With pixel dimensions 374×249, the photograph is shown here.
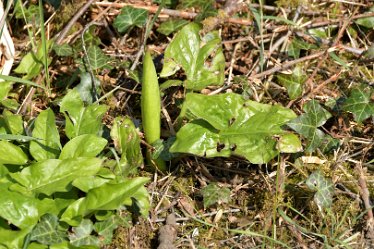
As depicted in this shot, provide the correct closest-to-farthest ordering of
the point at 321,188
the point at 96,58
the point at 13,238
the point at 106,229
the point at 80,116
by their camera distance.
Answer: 1. the point at 13,238
2. the point at 106,229
3. the point at 321,188
4. the point at 80,116
5. the point at 96,58

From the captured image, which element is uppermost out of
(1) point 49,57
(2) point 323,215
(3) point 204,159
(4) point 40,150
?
(1) point 49,57

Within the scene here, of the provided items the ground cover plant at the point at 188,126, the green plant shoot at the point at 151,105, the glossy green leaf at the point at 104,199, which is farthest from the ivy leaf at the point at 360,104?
the glossy green leaf at the point at 104,199

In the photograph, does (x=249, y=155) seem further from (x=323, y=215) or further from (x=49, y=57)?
(x=49, y=57)

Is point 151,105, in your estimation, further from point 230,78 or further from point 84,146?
point 230,78

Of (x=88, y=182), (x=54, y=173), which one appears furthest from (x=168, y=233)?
(x=54, y=173)

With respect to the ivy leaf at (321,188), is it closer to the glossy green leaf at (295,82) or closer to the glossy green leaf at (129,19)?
the glossy green leaf at (295,82)

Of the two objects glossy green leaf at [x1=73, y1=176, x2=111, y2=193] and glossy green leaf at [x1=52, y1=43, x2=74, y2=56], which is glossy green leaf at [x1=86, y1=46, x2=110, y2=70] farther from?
glossy green leaf at [x1=73, y1=176, x2=111, y2=193]

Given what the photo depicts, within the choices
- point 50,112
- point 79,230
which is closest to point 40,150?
point 50,112
